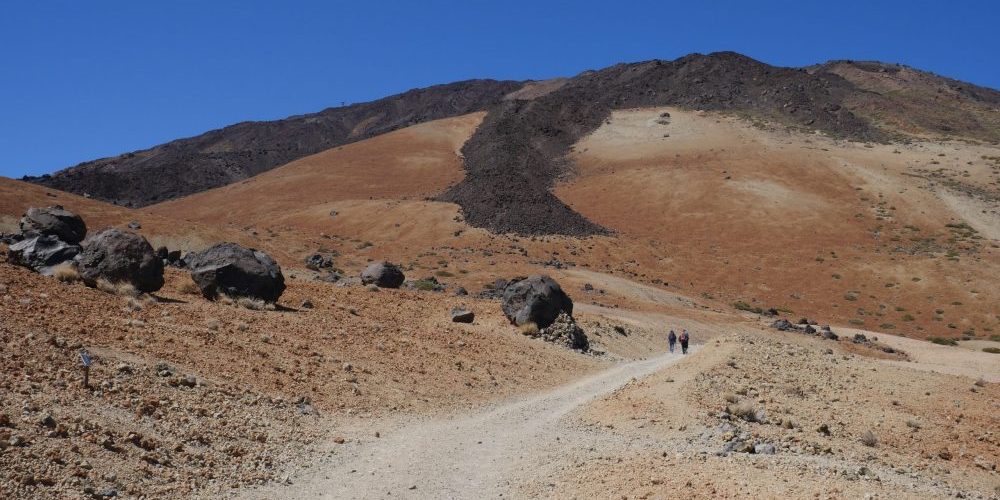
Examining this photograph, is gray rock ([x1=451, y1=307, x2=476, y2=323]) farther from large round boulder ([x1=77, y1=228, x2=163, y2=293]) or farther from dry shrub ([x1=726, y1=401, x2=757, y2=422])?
dry shrub ([x1=726, y1=401, x2=757, y2=422])

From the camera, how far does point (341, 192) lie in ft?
316

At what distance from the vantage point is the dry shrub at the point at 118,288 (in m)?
18.6

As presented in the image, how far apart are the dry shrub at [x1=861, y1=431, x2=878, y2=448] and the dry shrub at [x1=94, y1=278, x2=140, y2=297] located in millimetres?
18095

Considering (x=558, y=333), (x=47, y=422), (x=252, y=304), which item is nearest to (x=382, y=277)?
(x=558, y=333)

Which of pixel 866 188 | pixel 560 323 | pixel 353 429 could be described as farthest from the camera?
pixel 866 188

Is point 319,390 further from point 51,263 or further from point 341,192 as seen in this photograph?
point 341,192

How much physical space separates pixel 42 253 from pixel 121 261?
2.54m

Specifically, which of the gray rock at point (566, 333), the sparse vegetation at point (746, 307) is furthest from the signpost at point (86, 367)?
the sparse vegetation at point (746, 307)

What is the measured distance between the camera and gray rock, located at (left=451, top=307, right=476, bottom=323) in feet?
91.9

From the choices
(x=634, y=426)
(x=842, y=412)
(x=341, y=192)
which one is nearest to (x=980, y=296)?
(x=842, y=412)

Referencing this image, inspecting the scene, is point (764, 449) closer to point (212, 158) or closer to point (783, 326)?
point (783, 326)

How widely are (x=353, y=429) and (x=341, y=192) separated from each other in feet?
277

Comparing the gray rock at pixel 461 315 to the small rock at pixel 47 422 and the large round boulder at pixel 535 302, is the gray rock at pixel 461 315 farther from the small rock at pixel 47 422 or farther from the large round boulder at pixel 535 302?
the small rock at pixel 47 422

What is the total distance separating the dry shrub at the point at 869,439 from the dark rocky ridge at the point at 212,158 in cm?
12354
